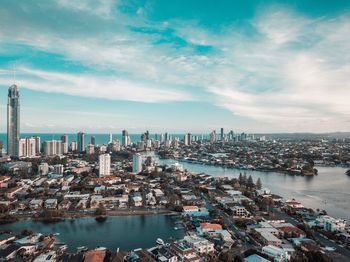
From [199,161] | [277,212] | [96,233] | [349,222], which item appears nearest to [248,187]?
[277,212]

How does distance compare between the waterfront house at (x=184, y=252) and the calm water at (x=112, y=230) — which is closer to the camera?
the waterfront house at (x=184, y=252)

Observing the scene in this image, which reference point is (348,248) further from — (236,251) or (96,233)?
(96,233)

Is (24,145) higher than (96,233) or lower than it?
higher

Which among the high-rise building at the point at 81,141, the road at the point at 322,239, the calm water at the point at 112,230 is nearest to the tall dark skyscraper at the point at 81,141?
the high-rise building at the point at 81,141

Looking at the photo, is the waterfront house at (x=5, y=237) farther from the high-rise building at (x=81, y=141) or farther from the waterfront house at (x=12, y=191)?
the high-rise building at (x=81, y=141)

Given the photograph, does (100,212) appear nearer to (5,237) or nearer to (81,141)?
(5,237)

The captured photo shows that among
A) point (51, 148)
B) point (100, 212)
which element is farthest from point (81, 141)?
point (100, 212)
